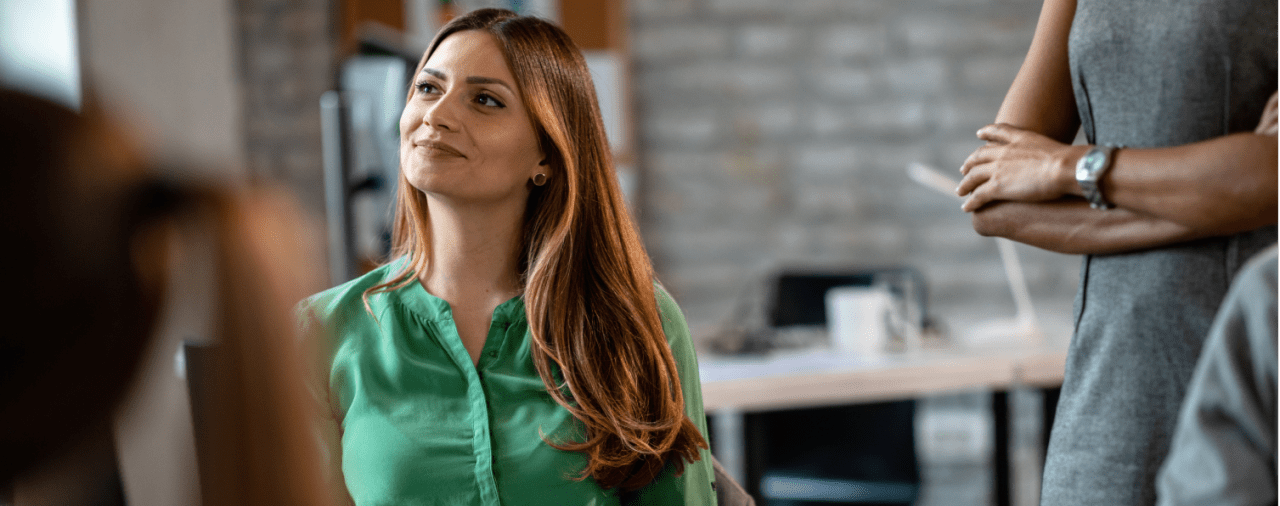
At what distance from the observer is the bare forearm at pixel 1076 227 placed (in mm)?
842

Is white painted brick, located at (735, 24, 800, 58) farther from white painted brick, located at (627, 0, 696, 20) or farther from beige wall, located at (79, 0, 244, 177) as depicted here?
beige wall, located at (79, 0, 244, 177)

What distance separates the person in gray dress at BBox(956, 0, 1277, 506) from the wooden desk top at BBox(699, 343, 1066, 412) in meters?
1.13

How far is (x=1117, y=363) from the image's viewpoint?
851mm

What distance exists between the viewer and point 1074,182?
0.89 metres

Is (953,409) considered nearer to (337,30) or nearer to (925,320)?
(925,320)

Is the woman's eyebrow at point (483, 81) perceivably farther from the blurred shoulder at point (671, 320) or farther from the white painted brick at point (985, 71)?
the white painted brick at point (985, 71)

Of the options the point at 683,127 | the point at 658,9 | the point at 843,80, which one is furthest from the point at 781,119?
the point at 658,9

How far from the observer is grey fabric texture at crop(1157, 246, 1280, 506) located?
0.58m

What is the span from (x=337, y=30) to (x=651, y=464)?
3.16 meters

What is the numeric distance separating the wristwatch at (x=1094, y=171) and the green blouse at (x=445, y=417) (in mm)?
565

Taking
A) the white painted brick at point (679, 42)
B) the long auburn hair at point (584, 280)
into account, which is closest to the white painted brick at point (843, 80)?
the white painted brick at point (679, 42)

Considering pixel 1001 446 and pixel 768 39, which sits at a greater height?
pixel 768 39

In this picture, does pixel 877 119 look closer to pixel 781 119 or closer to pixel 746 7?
pixel 781 119

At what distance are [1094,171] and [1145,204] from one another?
54 millimetres
